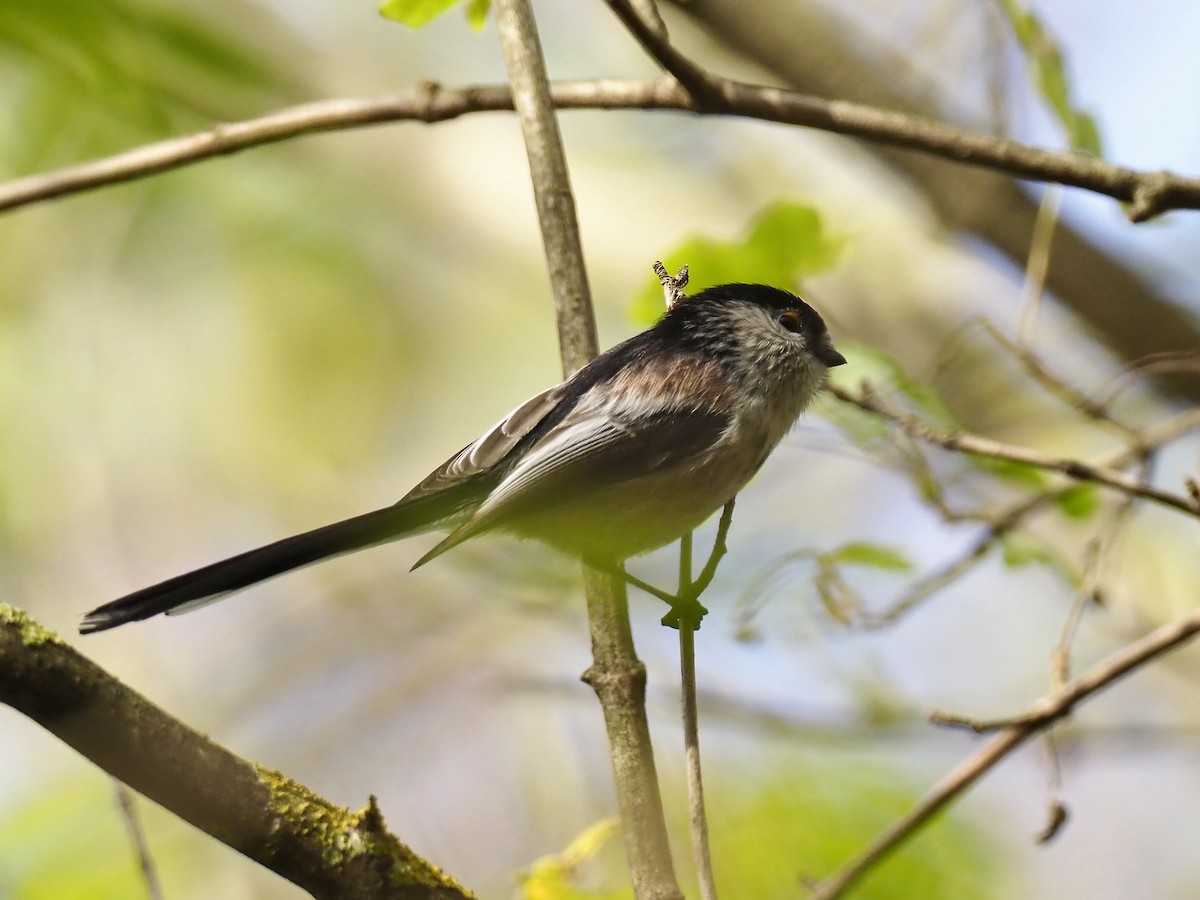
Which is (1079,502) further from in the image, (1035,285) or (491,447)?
(491,447)

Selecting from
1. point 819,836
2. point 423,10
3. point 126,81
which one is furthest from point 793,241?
point 126,81

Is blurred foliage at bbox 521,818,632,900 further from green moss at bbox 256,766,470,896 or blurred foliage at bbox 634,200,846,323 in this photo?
blurred foliage at bbox 634,200,846,323

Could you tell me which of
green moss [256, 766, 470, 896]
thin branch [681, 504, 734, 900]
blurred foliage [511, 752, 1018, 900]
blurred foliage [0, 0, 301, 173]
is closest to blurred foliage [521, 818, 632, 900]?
thin branch [681, 504, 734, 900]

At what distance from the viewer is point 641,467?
2.25m

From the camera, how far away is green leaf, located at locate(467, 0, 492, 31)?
2.54 metres

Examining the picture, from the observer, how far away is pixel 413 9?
2490 millimetres

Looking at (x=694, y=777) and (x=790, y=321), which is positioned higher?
(x=790, y=321)

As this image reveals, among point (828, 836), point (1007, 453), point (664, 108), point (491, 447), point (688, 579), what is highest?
point (664, 108)

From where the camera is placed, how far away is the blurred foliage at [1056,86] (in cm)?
268

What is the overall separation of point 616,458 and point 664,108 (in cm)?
87

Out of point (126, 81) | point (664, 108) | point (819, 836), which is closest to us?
point (664, 108)

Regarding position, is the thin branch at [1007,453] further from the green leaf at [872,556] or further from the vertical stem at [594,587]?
the vertical stem at [594,587]

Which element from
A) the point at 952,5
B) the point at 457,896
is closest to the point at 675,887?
the point at 457,896

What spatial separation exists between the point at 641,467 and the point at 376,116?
1.20 m
